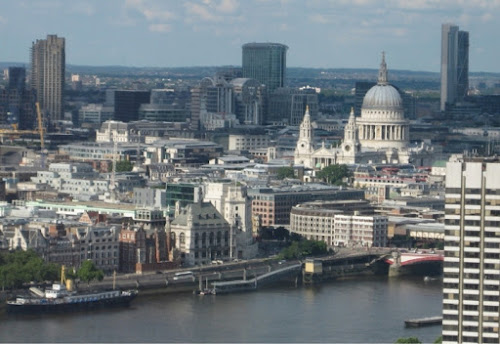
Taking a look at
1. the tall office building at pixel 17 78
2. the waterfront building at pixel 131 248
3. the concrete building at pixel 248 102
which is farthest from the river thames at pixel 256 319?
the tall office building at pixel 17 78

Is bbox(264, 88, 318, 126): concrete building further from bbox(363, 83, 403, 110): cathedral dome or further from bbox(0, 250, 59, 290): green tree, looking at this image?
bbox(0, 250, 59, 290): green tree

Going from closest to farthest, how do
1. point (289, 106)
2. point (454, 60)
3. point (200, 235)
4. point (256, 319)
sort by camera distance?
point (256, 319) → point (200, 235) → point (289, 106) → point (454, 60)

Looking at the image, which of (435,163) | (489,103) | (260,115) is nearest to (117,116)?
(260,115)

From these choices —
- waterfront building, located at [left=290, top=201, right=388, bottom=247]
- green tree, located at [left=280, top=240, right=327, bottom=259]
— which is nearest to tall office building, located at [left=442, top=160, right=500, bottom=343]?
green tree, located at [left=280, top=240, right=327, bottom=259]

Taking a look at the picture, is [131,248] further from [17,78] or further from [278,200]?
[17,78]

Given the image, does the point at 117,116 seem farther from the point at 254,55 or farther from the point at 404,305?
the point at 404,305

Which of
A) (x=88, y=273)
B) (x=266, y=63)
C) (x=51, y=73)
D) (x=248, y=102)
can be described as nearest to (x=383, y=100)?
(x=248, y=102)
